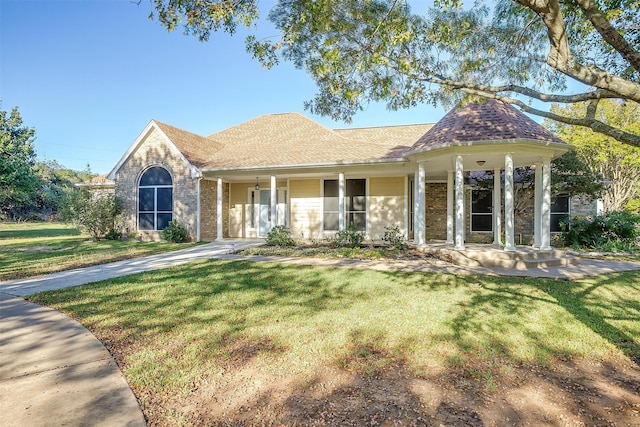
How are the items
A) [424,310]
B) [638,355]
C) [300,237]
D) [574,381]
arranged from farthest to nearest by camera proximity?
[300,237], [424,310], [638,355], [574,381]

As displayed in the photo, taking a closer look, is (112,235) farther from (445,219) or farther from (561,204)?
(561,204)

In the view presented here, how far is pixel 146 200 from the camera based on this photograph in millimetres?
15602

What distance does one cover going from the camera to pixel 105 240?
49.7 ft

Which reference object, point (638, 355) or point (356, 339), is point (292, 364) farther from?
point (638, 355)

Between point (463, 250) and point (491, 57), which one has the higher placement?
point (491, 57)

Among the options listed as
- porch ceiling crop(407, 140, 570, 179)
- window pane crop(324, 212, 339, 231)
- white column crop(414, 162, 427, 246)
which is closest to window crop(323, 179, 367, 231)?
window pane crop(324, 212, 339, 231)

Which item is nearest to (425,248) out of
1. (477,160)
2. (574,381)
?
(477,160)

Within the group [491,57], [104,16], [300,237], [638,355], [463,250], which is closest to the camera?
[638,355]

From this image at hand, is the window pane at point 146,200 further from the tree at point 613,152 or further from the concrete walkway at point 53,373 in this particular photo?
the tree at point 613,152

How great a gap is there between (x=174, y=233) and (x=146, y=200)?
8.84ft

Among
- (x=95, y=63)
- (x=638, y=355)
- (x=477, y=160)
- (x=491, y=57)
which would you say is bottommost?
(x=638, y=355)

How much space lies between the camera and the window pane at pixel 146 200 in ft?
50.9

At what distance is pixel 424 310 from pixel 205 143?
1522 cm

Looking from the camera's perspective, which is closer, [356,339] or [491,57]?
[356,339]
